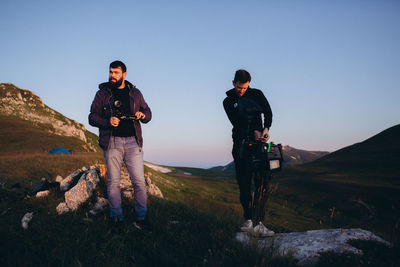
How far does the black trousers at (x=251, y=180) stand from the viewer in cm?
556

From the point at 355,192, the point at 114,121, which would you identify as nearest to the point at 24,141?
the point at 114,121

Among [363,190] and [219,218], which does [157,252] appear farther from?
[363,190]

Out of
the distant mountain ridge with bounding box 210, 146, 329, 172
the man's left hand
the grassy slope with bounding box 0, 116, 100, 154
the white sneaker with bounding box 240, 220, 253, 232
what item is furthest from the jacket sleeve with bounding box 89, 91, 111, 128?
the distant mountain ridge with bounding box 210, 146, 329, 172

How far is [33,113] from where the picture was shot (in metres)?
78.2

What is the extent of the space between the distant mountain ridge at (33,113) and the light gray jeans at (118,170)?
2434 inches

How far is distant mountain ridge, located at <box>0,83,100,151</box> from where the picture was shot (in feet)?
224

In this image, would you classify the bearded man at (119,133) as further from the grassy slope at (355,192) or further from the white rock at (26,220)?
the grassy slope at (355,192)

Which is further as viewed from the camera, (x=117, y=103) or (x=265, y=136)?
(x=117, y=103)

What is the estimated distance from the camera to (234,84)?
594cm

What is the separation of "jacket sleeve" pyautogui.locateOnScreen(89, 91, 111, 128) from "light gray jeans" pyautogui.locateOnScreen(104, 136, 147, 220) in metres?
0.40

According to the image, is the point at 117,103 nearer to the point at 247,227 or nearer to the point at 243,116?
the point at 243,116

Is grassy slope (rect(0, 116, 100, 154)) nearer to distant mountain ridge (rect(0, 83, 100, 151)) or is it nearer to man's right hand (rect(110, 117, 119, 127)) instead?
distant mountain ridge (rect(0, 83, 100, 151))

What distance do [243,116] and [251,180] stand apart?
1443 millimetres

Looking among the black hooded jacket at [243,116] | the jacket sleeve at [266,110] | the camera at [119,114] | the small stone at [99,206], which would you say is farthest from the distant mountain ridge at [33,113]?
the jacket sleeve at [266,110]
